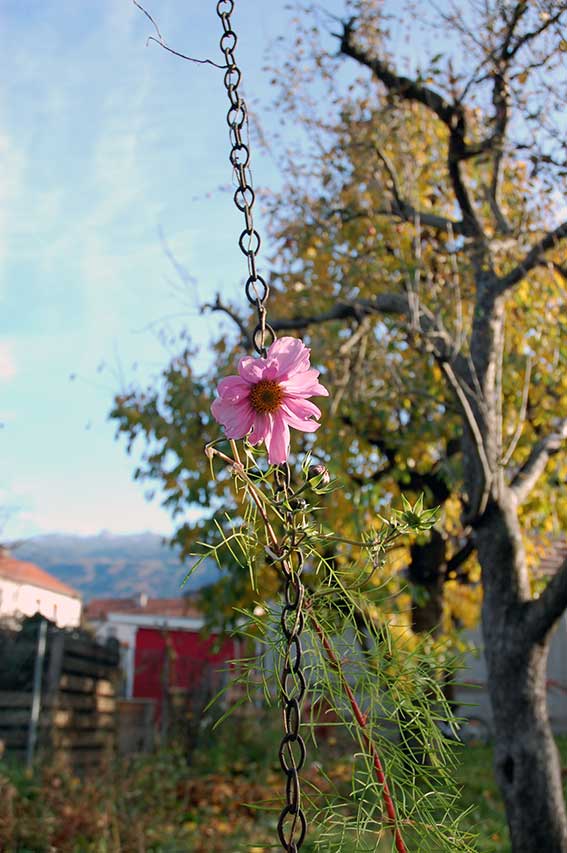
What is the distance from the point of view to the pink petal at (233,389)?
137 cm

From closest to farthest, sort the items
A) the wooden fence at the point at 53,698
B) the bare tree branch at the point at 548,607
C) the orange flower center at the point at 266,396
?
the orange flower center at the point at 266,396, the bare tree branch at the point at 548,607, the wooden fence at the point at 53,698

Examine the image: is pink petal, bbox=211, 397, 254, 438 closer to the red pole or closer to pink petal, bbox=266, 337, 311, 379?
pink petal, bbox=266, 337, 311, 379

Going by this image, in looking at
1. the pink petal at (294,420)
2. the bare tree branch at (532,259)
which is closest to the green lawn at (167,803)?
the pink petal at (294,420)

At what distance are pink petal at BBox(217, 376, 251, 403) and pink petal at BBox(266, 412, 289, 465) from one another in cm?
7

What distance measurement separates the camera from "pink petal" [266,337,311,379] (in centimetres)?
137

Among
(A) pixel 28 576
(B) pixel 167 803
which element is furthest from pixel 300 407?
(A) pixel 28 576

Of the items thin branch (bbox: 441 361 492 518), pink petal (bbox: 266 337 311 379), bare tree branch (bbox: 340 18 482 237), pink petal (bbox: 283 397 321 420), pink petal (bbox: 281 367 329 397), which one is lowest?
pink petal (bbox: 283 397 321 420)

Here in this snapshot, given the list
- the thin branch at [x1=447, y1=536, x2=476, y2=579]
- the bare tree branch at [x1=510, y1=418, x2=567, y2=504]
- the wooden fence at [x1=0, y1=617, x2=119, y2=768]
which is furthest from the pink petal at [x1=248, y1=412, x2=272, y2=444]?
the thin branch at [x1=447, y1=536, x2=476, y2=579]

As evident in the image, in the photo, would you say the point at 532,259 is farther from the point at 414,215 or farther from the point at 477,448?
the point at 477,448

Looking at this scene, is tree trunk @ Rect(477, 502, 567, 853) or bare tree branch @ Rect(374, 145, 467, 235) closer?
tree trunk @ Rect(477, 502, 567, 853)

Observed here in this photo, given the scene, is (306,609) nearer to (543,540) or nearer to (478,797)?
(478,797)

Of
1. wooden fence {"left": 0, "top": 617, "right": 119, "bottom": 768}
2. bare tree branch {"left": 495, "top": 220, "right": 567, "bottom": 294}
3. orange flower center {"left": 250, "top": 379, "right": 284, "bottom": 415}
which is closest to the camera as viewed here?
orange flower center {"left": 250, "top": 379, "right": 284, "bottom": 415}

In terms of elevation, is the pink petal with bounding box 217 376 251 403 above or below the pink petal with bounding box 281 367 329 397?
below

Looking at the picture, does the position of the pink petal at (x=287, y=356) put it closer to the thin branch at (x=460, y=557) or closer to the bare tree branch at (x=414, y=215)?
the bare tree branch at (x=414, y=215)
